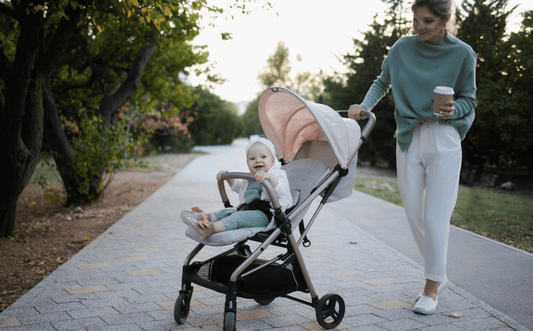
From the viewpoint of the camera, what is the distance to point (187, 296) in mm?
3029

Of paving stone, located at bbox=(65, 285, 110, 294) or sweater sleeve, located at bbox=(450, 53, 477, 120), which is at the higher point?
sweater sleeve, located at bbox=(450, 53, 477, 120)

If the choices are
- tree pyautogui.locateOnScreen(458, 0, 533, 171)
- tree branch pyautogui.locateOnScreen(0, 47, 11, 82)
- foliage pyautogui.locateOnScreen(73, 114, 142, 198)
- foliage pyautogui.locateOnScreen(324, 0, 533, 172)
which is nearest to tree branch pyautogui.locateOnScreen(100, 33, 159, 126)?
foliage pyautogui.locateOnScreen(73, 114, 142, 198)

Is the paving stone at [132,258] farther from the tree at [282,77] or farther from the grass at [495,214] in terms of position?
the tree at [282,77]

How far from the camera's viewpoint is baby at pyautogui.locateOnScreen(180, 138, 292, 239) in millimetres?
2799

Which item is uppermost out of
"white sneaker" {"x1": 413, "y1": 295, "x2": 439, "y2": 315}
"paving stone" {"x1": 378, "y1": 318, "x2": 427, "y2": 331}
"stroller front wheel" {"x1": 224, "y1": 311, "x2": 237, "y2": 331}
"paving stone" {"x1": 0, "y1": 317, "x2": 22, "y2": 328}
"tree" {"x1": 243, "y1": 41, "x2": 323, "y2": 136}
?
"tree" {"x1": 243, "y1": 41, "x2": 323, "y2": 136}

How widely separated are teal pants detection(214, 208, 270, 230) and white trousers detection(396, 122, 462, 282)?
4.04 ft

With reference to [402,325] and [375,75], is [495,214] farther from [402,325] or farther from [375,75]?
[375,75]

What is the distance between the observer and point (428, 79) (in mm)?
3227

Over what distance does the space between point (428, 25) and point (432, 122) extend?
0.71m

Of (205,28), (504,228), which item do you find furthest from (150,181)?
(504,228)

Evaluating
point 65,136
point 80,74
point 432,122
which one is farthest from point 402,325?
point 80,74

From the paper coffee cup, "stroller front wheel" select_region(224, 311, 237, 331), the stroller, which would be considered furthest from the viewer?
the stroller

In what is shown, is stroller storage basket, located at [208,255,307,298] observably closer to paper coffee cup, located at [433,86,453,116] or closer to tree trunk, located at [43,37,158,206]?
paper coffee cup, located at [433,86,453,116]

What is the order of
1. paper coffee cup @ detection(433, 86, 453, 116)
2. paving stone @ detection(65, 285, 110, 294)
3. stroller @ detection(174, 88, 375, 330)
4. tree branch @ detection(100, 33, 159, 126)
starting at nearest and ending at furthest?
paper coffee cup @ detection(433, 86, 453, 116)
stroller @ detection(174, 88, 375, 330)
paving stone @ detection(65, 285, 110, 294)
tree branch @ detection(100, 33, 159, 126)
